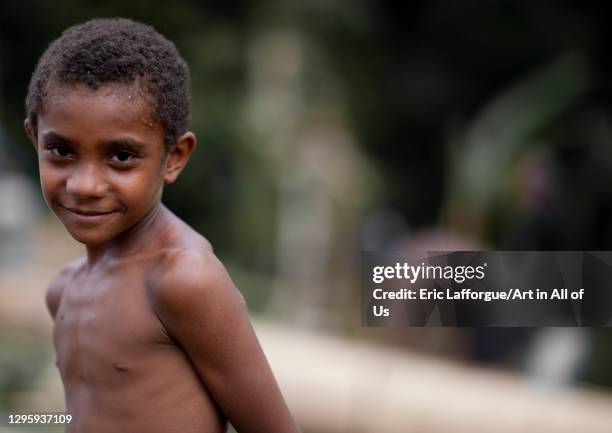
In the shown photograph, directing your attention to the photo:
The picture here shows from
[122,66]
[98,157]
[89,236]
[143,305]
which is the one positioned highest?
[122,66]

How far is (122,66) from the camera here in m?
1.86

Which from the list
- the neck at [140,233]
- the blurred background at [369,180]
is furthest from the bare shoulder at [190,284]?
the blurred background at [369,180]

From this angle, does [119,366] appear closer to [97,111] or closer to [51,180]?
[51,180]

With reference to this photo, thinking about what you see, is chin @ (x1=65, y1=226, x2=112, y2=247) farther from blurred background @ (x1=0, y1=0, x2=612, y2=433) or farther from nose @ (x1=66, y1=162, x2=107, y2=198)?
blurred background @ (x1=0, y1=0, x2=612, y2=433)

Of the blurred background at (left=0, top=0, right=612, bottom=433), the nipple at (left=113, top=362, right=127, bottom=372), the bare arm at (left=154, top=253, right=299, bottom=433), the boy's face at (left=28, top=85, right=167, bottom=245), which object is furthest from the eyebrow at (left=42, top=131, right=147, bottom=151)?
the blurred background at (left=0, top=0, right=612, bottom=433)

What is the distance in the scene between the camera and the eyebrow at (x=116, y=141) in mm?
1837

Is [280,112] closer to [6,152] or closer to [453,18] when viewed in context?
[453,18]

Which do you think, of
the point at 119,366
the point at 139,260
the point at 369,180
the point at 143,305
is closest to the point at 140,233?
the point at 139,260

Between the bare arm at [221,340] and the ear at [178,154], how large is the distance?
208 mm

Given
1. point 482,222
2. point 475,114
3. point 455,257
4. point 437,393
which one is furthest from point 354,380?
point 475,114

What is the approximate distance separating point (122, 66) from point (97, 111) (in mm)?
103

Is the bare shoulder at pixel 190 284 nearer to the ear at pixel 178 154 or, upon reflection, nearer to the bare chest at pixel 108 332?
the bare chest at pixel 108 332

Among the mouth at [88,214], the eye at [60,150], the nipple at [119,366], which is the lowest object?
the nipple at [119,366]

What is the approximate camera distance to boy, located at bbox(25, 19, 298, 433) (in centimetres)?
184
